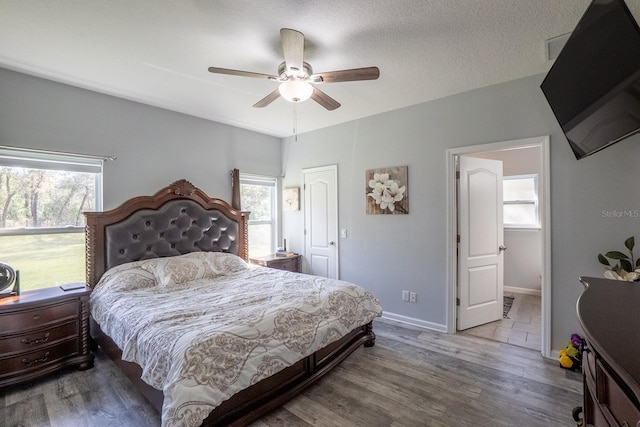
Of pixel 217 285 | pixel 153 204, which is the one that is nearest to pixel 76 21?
pixel 153 204

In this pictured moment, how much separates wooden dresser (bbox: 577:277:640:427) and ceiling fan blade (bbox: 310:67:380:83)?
5.62 feet

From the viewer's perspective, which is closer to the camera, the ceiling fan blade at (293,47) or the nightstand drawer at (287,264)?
the ceiling fan blade at (293,47)

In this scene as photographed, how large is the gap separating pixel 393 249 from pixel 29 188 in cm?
383

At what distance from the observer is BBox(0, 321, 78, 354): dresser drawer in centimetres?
222

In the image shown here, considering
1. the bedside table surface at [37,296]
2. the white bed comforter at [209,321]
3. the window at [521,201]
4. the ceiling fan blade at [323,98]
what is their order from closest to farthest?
the white bed comforter at [209,321], the bedside table surface at [37,296], the ceiling fan blade at [323,98], the window at [521,201]

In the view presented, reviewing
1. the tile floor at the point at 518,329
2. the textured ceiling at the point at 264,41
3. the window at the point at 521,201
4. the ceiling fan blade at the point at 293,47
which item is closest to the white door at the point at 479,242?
the tile floor at the point at 518,329

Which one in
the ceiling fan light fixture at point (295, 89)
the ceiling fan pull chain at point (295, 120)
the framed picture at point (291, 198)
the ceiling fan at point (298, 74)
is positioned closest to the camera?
the ceiling fan at point (298, 74)

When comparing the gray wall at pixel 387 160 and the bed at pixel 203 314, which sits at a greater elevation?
the gray wall at pixel 387 160

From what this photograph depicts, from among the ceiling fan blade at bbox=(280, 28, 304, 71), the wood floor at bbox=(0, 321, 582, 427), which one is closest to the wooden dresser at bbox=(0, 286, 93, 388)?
the wood floor at bbox=(0, 321, 582, 427)

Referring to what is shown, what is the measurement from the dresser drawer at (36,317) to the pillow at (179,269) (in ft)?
2.12

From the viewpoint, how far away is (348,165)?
4113 millimetres

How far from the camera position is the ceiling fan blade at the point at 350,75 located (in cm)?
198

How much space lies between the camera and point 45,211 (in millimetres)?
2775

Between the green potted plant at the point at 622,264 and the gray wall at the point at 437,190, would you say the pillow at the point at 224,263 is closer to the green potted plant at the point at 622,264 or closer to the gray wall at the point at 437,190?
the gray wall at the point at 437,190
